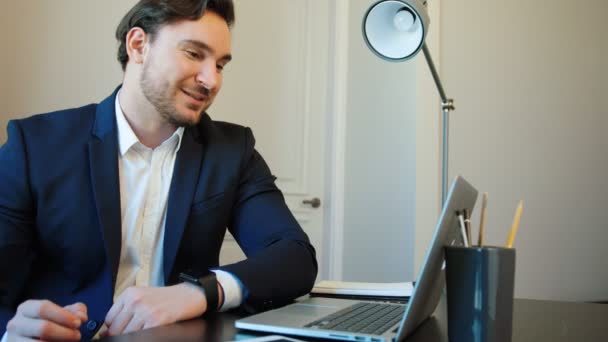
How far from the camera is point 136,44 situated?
1.37m

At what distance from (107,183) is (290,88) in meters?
1.66

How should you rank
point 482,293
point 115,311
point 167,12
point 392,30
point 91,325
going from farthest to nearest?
point 392,30 → point 167,12 → point 91,325 → point 115,311 → point 482,293

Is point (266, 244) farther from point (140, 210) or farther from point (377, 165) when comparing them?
point (377, 165)

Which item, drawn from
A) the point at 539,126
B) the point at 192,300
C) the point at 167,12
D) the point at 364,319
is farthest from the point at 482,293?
the point at 539,126

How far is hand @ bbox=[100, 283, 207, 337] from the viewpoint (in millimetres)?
791

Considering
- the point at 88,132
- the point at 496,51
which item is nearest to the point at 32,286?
the point at 88,132

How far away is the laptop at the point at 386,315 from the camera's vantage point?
0.63 meters

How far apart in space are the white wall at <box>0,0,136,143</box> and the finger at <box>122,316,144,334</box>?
1.49 meters

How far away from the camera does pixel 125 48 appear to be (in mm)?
1447

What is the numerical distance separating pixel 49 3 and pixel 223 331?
1836 millimetres

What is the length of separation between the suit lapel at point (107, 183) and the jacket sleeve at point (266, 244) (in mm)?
263

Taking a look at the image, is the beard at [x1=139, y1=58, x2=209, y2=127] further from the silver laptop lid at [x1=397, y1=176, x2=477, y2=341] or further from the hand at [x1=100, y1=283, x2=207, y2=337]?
the silver laptop lid at [x1=397, y1=176, x2=477, y2=341]

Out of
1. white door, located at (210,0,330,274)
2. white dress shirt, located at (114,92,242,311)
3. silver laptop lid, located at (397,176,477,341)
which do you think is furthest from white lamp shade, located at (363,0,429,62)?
white door, located at (210,0,330,274)

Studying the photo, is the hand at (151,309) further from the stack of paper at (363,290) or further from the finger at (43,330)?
the stack of paper at (363,290)
